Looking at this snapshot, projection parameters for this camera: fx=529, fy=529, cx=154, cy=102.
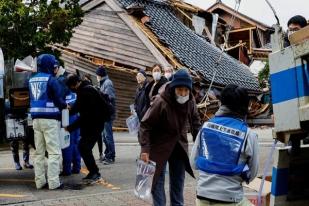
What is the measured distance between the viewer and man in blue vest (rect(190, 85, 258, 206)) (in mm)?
4145

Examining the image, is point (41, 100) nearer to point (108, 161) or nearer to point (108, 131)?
point (108, 131)

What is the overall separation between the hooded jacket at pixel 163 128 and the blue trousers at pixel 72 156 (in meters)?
3.43

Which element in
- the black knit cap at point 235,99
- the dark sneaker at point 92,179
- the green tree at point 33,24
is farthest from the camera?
the green tree at point 33,24

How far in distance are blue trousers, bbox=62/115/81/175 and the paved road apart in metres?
0.18

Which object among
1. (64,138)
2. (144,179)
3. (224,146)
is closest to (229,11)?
(64,138)

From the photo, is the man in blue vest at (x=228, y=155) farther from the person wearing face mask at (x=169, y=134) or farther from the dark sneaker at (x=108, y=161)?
the dark sneaker at (x=108, y=161)

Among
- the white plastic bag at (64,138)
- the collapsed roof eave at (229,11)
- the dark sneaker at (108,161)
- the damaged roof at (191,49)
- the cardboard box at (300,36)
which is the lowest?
the dark sneaker at (108,161)

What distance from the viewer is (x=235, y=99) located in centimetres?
425

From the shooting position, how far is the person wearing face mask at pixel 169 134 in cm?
578

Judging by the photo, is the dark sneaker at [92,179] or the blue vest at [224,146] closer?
the blue vest at [224,146]

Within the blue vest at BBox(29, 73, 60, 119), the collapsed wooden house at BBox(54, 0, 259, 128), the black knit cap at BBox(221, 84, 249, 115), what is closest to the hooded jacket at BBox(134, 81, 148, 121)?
the blue vest at BBox(29, 73, 60, 119)

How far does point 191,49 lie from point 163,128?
16420mm

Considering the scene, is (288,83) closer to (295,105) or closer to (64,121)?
(295,105)

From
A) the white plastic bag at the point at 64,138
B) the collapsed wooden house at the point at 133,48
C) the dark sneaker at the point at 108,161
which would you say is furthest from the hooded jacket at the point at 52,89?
the collapsed wooden house at the point at 133,48
